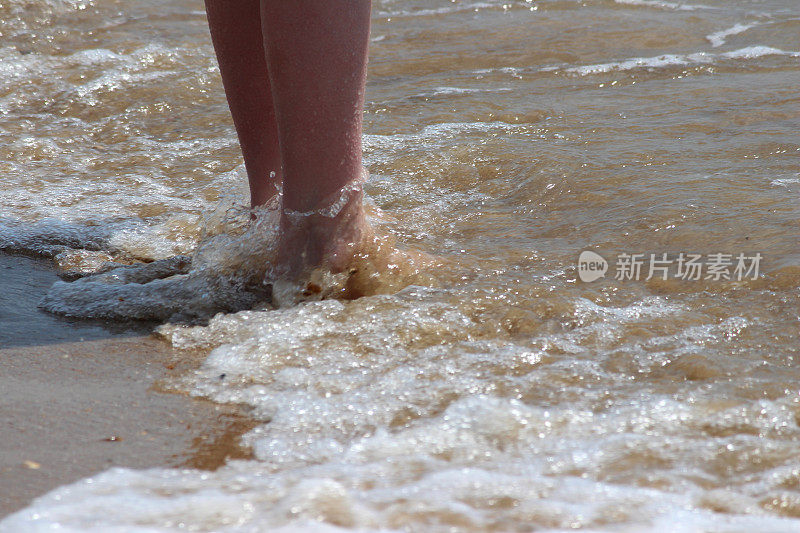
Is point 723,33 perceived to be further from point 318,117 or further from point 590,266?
point 318,117

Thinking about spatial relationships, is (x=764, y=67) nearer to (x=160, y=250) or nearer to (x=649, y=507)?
(x=160, y=250)

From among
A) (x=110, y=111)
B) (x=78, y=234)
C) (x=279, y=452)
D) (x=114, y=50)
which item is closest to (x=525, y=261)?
(x=279, y=452)

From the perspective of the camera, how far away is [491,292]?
6.56 ft

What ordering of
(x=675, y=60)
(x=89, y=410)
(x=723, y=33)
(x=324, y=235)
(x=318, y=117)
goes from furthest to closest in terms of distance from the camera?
A: 1. (x=723, y=33)
2. (x=675, y=60)
3. (x=324, y=235)
4. (x=318, y=117)
5. (x=89, y=410)

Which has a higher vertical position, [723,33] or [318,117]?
[723,33]

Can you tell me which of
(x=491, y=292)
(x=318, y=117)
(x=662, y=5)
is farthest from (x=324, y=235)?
(x=662, y=5)

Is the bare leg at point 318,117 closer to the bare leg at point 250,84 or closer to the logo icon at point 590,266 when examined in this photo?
the bare leg at point 250,84

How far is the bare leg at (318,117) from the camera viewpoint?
1.77 meters

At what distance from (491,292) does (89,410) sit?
0.93 meters

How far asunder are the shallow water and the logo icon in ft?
0.08

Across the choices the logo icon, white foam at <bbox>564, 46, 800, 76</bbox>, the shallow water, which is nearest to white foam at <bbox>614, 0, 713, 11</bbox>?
the shallow water

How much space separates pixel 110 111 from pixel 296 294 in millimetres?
2359

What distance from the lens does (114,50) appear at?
483cm

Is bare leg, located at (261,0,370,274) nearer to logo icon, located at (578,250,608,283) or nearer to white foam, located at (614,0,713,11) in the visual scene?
logo icon, located at (578,250,608,283)
